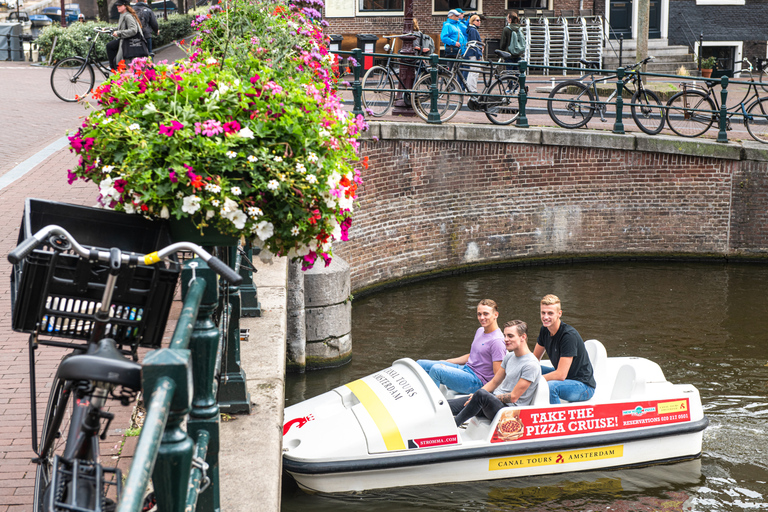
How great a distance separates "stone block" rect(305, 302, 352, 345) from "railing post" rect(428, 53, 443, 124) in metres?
4.02

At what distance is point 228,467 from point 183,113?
160 centimetres

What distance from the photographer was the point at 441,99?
482 inches

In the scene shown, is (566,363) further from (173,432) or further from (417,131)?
(417,131)

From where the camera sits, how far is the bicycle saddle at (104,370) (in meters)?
1.84

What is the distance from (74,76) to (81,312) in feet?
40.2

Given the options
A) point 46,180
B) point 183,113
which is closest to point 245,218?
point 183,113

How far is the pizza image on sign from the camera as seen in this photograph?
6105mm

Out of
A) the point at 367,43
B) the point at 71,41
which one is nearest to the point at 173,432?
the point at 367,43

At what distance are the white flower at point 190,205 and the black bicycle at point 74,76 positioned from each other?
11.6 metres

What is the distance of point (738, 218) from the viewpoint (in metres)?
12.9

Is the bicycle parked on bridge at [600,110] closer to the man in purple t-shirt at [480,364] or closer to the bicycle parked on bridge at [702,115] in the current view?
the bicycle parked on bridge at [702,115]

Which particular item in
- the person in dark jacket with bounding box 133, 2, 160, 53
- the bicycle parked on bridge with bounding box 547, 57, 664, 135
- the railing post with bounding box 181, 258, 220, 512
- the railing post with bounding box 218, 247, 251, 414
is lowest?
the railing post with bounding box 218, 247, 251, 414

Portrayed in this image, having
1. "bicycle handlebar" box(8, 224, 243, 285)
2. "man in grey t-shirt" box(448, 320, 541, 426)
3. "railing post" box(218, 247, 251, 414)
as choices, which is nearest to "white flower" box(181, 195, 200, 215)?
"bicycle handlebar" box(8, 224, 243, 285)

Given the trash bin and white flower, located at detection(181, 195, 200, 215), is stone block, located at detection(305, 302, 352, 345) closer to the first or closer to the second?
white flower, located at detection(181, 195, 200, 215)
